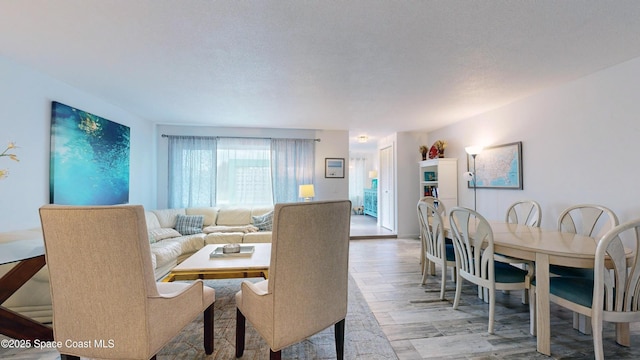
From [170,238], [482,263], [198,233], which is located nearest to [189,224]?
[198,233]

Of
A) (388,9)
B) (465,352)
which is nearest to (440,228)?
(465,352)

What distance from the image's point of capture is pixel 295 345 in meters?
1.91

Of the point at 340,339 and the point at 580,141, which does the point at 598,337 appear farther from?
the point at 580,141

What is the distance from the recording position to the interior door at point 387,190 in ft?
19.6

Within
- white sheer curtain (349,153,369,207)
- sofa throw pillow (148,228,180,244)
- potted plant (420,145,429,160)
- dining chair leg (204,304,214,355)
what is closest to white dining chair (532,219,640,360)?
dining chair leg (204,304,214,355)

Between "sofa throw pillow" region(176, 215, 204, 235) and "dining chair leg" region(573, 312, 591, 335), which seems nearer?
"dining chair leg" region(573, 312, 591, 335)

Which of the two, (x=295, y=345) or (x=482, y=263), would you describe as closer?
(x=295, y=345)

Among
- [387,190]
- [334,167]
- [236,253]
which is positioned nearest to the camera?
[236,253]

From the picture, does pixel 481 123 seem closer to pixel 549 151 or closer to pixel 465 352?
pixel 549 151

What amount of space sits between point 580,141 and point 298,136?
13.5 ft

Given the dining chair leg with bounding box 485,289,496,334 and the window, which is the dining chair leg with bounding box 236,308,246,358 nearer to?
the dining chair leg with bounding box 485,289,496,334

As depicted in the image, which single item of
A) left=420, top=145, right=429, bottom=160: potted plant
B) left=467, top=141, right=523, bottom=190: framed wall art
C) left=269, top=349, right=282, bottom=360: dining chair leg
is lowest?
left=269, top=349, right=282, bottom=360: dining chair leg

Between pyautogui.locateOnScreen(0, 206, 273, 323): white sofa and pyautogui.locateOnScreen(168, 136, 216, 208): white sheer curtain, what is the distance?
384mm

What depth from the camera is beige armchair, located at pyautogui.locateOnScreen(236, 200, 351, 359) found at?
1303mm
